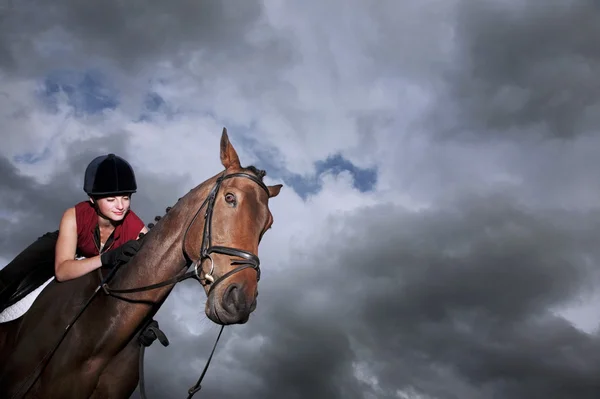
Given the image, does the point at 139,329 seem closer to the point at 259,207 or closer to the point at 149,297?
the point at 149,297

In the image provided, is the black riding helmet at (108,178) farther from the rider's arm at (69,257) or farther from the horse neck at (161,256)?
the horse neck at (161,256)

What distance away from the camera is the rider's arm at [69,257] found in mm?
5867

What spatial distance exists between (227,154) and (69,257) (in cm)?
254

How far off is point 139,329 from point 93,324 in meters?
0.56

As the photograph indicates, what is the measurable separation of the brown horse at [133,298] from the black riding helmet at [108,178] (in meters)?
0.88

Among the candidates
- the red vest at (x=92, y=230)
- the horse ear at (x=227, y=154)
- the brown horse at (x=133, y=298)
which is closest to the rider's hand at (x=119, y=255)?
the brown horse at (x=133, y=298)

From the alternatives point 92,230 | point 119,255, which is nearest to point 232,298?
point 119,255

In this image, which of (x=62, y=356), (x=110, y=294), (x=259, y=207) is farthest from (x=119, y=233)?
(x=259, y=207)

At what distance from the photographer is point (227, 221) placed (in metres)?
5.59

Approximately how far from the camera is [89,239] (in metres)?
6.55

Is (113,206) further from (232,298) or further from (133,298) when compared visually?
(232,298)

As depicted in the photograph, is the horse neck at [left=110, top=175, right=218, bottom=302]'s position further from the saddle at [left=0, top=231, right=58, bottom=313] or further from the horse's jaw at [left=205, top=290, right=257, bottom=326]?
the saddle at [left=0, top=231, right=58, bottom=313]

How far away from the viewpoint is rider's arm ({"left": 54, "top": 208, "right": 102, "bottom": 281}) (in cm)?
587

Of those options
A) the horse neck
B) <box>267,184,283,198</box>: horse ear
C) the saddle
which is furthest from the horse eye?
the saddle
